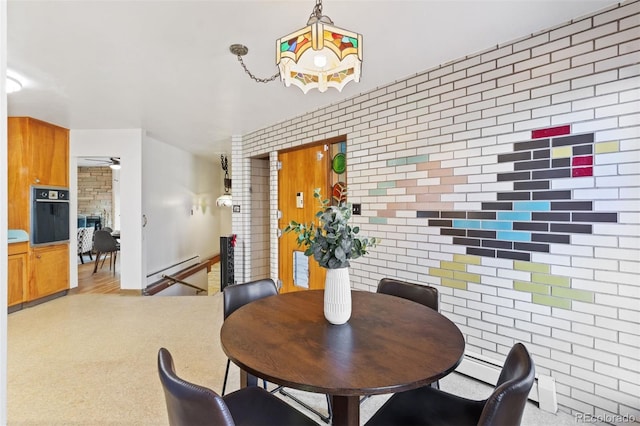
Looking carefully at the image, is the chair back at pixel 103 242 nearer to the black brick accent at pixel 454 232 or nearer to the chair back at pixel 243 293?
the chair back at pixel 243 293

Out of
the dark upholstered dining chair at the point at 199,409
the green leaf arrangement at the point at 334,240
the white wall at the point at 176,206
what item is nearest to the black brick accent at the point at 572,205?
the green leaf arrangement at the point at 334,240

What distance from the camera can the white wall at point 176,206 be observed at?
523 centimetres

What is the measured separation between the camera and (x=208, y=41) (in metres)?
2.11

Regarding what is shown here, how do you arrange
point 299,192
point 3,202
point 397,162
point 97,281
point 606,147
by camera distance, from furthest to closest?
point 97,281
point 299,192
point 397,162
point 606,147
point 3,202

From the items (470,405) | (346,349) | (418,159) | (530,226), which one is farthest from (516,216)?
(346,349)

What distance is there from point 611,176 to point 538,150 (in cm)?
40

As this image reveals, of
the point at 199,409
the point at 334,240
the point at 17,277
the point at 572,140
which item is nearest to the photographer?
the point at 199,409

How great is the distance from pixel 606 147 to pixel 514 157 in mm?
466

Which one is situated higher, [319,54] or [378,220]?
[319,54]

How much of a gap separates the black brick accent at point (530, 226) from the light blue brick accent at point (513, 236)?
0.03 meters

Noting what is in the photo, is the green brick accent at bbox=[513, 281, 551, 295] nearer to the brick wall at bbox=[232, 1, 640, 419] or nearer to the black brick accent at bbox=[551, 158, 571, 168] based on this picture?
the brick wall at bbox=[232, 1, 640, 419]

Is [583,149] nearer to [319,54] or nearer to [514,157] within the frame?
[514,157]

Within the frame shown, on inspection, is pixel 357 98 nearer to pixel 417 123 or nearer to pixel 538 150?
pixel 417 123

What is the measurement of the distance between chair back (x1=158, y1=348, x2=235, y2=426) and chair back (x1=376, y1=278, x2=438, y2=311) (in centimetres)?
136
